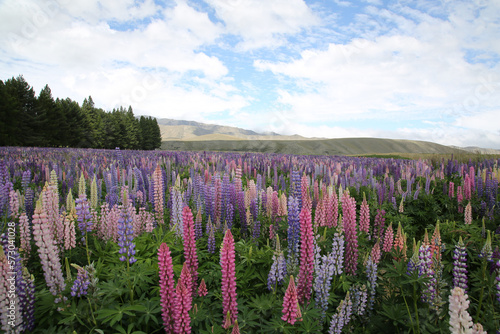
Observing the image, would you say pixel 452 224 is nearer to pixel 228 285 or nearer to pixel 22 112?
pixel 228 285

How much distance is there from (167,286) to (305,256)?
1.20m

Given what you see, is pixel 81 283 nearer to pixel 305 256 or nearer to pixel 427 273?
pixel 305 256

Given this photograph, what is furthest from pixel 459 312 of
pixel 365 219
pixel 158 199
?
pixel 158 199

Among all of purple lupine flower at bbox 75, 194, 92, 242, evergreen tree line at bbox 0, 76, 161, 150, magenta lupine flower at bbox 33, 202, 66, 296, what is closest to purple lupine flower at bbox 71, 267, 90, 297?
magenta lupine flower at bbox 33, 202, 66, 296

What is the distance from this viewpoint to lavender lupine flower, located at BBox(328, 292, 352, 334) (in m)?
2.51

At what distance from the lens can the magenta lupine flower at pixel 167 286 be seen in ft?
6.49

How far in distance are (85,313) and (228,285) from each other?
121 centimetres

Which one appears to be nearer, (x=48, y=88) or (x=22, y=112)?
(x=22, y=112)

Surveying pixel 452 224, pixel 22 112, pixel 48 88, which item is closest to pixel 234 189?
pixel 452 224

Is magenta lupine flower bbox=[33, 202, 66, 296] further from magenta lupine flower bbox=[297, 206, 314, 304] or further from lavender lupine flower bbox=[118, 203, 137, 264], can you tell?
magenta lupine flower bbox=[297, 206, 314, 304]

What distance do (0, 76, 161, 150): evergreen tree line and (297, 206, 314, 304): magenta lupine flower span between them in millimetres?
57431

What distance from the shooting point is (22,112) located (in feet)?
168

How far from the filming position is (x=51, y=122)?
57031 mm

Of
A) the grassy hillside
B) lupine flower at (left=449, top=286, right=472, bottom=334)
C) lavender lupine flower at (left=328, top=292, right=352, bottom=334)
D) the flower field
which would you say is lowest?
lavender lupine flower at (left=328, top=292, right=352, bottom=334)
